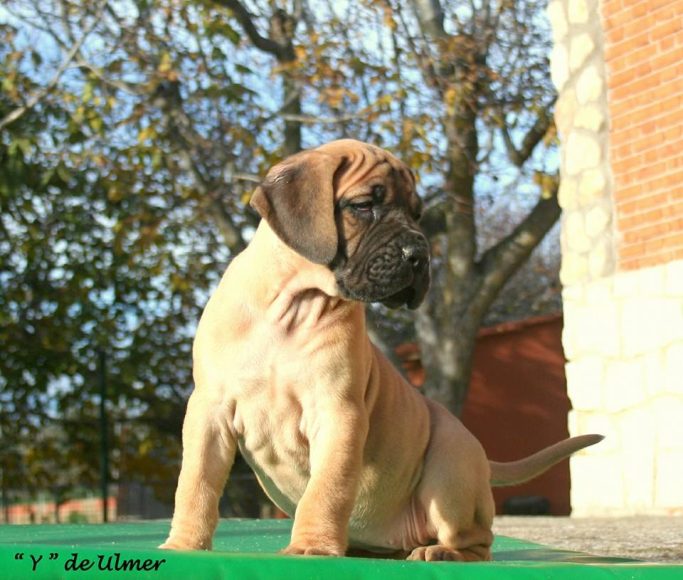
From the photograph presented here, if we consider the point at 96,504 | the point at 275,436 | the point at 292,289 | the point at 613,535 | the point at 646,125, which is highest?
the point at 646,125

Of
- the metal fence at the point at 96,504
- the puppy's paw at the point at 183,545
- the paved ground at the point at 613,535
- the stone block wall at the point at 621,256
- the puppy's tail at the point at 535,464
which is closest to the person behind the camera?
the puppy's paw at the point at 183,545

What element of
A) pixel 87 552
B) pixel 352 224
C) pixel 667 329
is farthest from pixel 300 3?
pixel 87 552

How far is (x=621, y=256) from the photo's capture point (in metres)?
8.83

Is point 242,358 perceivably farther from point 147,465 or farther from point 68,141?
point 147,465

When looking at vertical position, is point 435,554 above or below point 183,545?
below

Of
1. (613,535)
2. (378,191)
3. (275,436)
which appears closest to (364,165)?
(378,191)

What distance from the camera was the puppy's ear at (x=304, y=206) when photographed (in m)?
3.70

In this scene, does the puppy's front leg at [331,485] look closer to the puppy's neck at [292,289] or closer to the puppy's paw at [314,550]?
the puppy's paw at [314,550]

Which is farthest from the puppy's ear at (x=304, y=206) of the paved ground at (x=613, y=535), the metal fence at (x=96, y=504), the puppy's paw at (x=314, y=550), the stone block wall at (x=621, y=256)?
the metal fence at (x=96, y=504)

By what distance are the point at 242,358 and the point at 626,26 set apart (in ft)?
20.3

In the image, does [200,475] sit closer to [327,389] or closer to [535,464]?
[327,389]

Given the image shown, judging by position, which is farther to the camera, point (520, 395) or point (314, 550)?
point (520, 395)

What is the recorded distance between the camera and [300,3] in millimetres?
13477

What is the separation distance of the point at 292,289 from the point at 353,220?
0.30m
